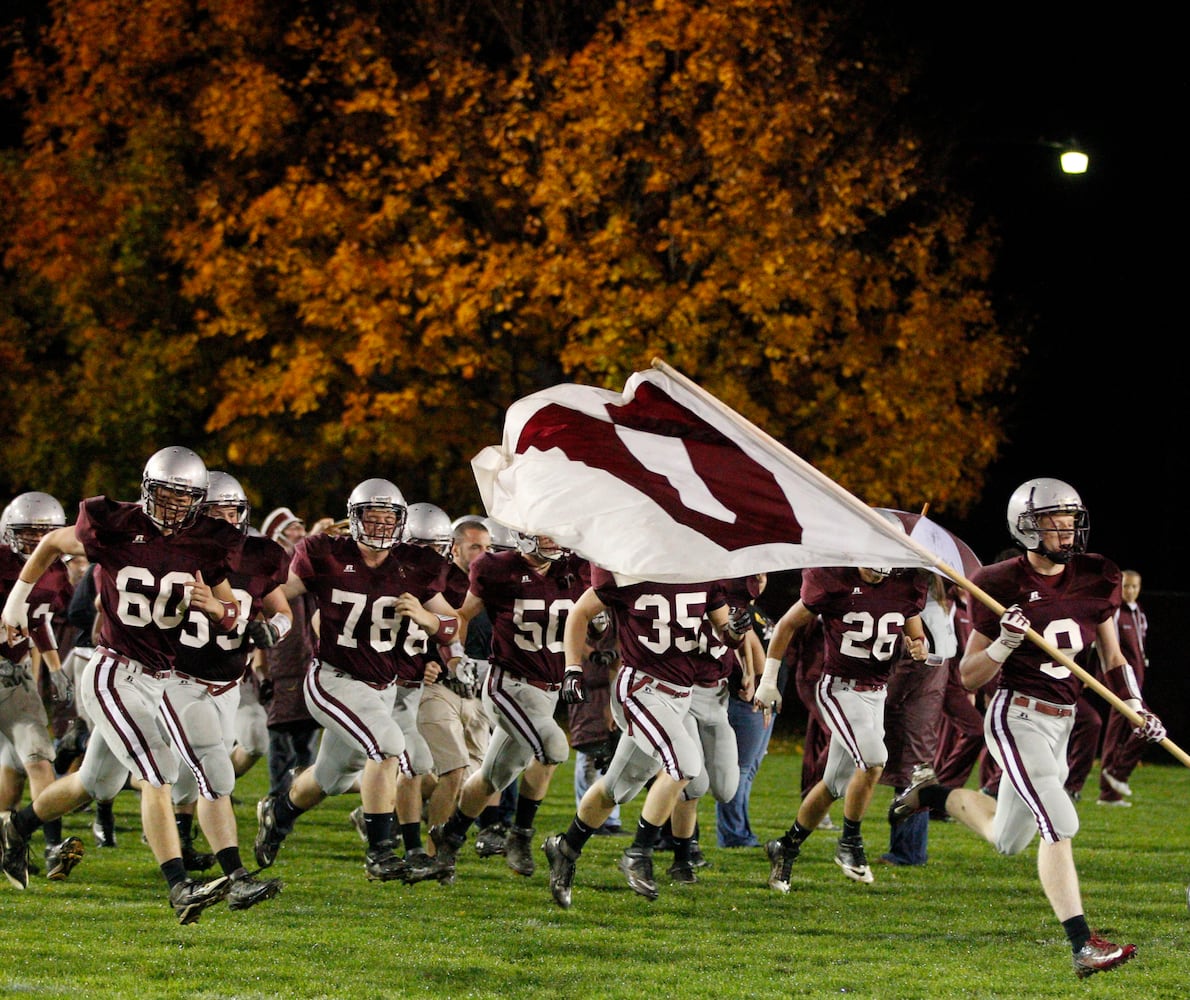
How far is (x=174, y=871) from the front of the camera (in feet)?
22.0

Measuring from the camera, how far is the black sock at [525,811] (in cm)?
854

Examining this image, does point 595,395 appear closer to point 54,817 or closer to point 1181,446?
point 54,817

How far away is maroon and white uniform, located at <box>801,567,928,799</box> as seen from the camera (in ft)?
27.2

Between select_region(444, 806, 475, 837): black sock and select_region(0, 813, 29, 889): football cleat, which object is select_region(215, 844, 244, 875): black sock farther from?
select_region(444, 806, 475, 837): black sock

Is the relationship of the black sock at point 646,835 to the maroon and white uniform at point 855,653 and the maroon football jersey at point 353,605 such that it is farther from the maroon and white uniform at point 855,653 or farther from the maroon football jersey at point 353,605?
the maroon football jersey at point 353,605

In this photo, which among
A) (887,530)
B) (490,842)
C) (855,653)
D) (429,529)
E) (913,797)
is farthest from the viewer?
(490,842)

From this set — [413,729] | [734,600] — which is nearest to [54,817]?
[413,729]

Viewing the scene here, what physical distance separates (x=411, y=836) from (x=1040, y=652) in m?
3.05

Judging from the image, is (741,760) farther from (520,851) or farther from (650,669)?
(650,669)

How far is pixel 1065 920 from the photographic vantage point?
6.16 meters

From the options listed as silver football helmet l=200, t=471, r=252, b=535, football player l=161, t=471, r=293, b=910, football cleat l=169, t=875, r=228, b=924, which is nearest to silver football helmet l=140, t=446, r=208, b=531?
football player l=161, t=471, r=293, b=910

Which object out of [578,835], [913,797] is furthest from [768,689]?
[578,835]

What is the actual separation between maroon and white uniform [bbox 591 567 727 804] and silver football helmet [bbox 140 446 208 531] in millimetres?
1848

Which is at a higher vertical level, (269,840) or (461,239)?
(461,239)
